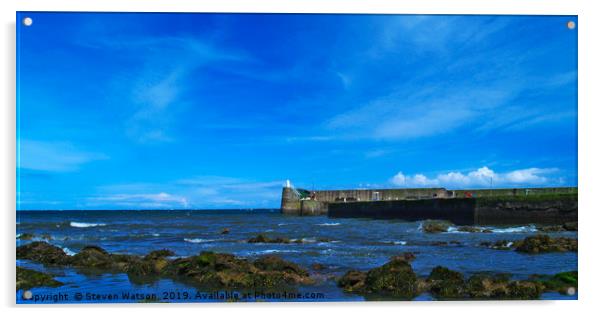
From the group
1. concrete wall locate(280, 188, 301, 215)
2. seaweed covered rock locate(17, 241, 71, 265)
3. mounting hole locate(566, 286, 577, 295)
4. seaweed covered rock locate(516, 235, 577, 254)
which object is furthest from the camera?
concrete wall locate(280, 188, 301, 215)

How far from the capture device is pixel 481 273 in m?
7.23

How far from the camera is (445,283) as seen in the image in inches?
248

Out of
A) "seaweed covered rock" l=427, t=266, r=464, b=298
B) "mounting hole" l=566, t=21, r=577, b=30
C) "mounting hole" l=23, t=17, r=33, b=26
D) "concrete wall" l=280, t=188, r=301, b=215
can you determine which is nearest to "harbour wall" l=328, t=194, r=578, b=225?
"mounting hole" l=566, t=21, r=577, b=30

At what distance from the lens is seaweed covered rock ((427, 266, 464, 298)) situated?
6.08m

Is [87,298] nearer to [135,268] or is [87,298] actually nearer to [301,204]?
[135,268]

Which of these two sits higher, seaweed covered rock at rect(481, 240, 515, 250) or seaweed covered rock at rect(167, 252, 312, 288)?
seaweed covered rock at rect(167, 252, 312, 288)

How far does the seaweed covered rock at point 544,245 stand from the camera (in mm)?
9273

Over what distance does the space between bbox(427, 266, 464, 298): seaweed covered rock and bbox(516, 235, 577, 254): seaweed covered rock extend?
374 centimetres

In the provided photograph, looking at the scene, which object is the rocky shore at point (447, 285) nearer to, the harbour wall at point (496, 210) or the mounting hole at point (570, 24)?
the mounting hole at point (570, 24)

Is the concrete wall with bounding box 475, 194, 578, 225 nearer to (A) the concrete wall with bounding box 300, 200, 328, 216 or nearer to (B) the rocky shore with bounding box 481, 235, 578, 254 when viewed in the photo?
(B) the rocky shore with bounding box 481, 235, 578, 254

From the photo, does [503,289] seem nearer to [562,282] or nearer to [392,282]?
[562,282]

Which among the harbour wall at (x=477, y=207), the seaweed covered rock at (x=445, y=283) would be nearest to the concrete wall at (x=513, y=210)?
the harbour wall at (x=477, y=207)

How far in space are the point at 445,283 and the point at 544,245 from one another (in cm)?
439

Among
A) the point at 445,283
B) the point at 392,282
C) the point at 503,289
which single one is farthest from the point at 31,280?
the point at 503,289
